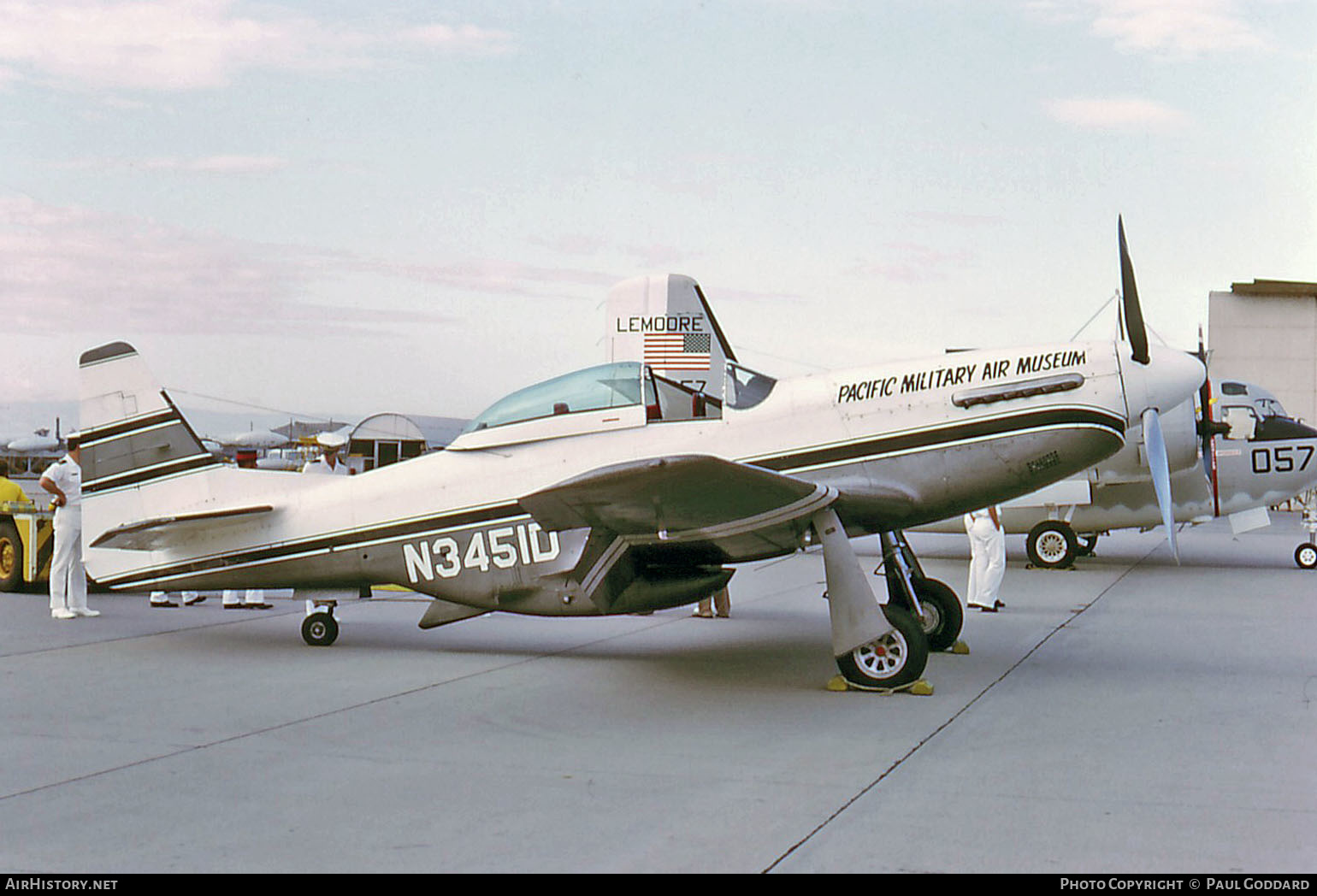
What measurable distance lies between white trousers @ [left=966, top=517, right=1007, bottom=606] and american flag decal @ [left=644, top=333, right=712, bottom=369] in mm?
6266

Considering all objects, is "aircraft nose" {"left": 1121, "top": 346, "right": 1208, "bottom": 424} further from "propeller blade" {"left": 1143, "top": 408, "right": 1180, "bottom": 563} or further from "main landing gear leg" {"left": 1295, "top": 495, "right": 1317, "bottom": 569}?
"main landing gear leg" {"left": 1295, "top": 495, "right": 1317, "bottom": 569}

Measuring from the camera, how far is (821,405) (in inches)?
328

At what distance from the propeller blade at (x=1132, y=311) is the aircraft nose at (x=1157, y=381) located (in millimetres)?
76

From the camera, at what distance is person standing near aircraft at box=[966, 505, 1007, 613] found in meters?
12.1

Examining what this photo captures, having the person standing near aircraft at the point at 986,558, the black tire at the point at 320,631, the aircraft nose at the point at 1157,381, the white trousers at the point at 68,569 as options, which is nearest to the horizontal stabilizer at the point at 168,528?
the black tire at the point at 320,631

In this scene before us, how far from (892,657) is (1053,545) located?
10.7 m

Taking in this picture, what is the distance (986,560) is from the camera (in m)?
12.3

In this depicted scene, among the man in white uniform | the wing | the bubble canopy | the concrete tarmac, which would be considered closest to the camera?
the concrete tarmac

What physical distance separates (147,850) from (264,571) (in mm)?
5399

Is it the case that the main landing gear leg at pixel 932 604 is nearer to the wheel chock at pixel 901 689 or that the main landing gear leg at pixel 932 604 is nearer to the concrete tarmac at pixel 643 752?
the concrete tarmac at pixel 643 752

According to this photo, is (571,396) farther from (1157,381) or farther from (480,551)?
(1157,381)

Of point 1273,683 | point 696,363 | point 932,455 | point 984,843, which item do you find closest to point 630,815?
point 984,843

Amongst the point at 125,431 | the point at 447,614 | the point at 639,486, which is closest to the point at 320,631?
the point at 447,614

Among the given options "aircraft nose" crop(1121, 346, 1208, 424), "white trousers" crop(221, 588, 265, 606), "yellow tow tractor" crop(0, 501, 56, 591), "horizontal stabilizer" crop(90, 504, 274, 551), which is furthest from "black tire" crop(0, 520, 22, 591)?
"aircraft nose" crop(1121, 346, 1208, 424)
